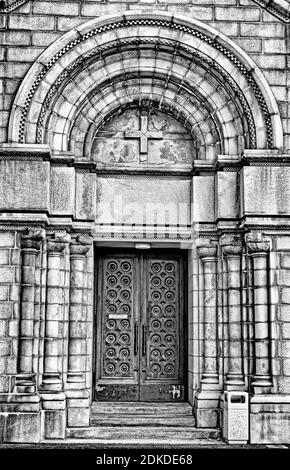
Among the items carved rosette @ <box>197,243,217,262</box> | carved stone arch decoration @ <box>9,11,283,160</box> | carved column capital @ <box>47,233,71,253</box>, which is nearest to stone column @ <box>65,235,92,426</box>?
carved column capital @ <box>47,233,71,253</box>

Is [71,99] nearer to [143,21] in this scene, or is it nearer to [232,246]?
[143,21]

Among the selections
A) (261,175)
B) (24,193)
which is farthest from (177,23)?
(24,193)

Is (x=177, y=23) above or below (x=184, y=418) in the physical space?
above

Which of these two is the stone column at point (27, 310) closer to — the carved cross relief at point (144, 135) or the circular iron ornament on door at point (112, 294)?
the circular iron ornament on door at point (112, 294)

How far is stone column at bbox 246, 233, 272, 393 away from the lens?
10.9 metres

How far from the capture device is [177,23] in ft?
37.9

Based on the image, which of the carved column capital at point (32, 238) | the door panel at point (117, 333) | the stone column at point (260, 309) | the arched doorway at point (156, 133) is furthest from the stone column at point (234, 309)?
the carved column capital at point (32, 238)

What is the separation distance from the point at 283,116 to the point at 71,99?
10.8 ft

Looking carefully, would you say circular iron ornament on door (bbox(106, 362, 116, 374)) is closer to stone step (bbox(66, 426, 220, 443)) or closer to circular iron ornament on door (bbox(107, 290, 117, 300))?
stone step (bbox(66, 426, 220, 443))

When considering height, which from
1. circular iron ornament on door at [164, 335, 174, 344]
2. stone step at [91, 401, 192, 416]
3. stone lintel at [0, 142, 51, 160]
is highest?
stone lintel at [0, 142, 51, 160]

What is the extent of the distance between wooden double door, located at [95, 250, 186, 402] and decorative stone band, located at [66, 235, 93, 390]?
56cm

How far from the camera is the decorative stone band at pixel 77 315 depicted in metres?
11.3

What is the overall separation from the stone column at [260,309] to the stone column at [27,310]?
319 cm
